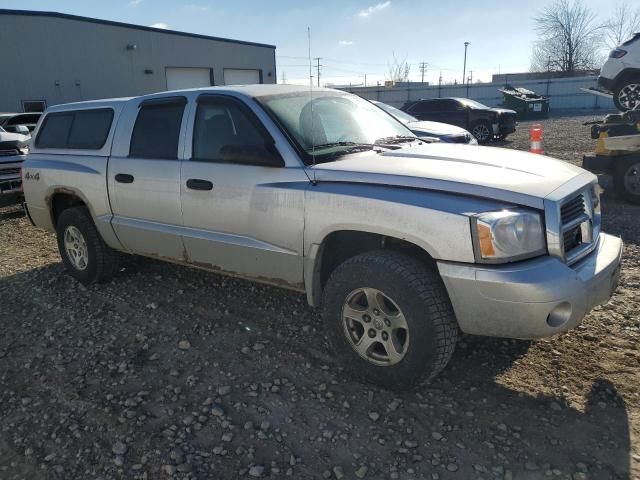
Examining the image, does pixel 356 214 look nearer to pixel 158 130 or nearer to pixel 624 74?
pixel 158 130

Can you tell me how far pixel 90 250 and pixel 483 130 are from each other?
1397 cm

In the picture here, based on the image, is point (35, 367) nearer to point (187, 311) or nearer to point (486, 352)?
point (187, 311)

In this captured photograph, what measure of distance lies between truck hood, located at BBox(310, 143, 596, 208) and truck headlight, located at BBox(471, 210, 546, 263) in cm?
10

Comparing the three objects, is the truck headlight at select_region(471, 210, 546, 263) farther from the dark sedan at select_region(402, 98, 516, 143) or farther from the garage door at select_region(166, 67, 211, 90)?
the garage door at select_region(166, 67, 211, 90)

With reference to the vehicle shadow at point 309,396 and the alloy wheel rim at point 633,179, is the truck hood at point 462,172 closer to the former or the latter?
the vehicle shadow at point 309,396

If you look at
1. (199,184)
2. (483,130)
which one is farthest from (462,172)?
(483,130)

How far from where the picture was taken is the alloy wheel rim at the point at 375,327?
3010 millimetres

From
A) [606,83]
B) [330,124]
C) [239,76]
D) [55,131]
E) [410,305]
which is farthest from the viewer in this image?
[239,76]

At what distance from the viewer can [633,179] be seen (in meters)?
7.61

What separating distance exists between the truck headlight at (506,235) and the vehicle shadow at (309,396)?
923mm

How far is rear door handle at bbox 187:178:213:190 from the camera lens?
382 centimetres

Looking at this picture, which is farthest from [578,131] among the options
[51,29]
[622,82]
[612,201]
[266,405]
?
[51,29]

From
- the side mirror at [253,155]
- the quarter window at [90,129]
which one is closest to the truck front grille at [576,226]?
the side mirror at [253,155]

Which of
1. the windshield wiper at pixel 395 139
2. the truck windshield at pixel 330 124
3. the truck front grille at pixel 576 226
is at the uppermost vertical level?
the truck windshield at pixel 330 124
